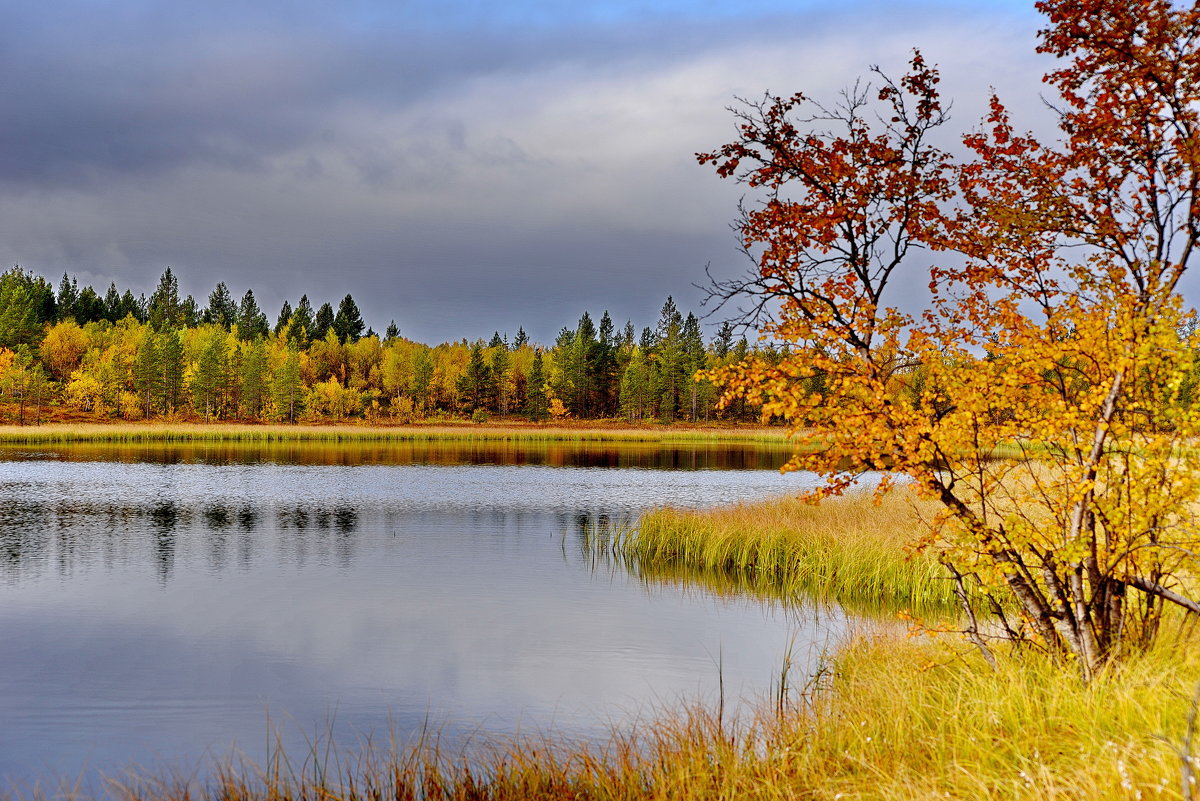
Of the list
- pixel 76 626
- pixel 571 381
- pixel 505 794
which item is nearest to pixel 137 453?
pixel 76 626

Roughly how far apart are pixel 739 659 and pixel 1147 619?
20.1 ft

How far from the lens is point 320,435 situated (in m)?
89.2

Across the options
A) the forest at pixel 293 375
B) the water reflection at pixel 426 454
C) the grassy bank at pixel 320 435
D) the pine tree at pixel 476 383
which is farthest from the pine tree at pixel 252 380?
the water reflection at pixel 426 454

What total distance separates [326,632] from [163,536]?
1282cm

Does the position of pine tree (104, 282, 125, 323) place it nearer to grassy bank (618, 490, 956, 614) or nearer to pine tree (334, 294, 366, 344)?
pine tree (334, 294, 366, 344)

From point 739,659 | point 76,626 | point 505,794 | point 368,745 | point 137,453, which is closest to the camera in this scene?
point 505,794

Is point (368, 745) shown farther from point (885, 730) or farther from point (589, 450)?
point (589, 450)

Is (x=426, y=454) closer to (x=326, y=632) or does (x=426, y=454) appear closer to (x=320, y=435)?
(x=320, y=435)

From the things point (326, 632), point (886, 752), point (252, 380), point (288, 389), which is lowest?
point (326, 632)

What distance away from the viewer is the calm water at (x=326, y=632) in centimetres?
1039

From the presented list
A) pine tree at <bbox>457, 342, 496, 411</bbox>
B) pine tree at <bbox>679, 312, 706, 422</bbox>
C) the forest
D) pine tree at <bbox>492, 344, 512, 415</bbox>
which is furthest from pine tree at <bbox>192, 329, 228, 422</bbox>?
pine tree at <bbox>679, 312, 706, 422</bbox>

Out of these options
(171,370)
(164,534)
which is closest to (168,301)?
(171,370)

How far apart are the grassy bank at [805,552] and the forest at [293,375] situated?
272 ft

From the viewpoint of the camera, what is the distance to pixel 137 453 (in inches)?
2336
